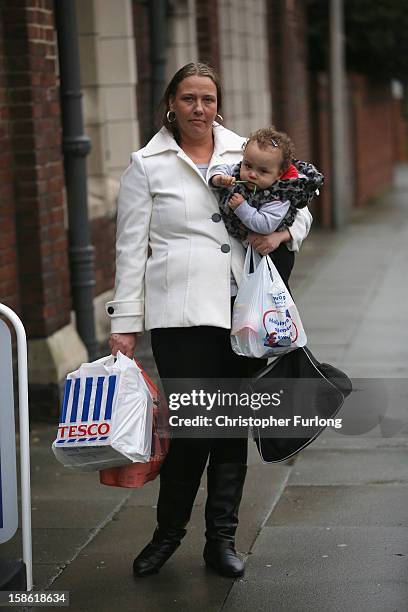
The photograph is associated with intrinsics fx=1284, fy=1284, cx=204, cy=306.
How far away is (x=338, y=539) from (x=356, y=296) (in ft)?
24.4

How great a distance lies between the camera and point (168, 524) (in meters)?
4.87

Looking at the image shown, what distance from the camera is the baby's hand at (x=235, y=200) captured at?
4.57 meters

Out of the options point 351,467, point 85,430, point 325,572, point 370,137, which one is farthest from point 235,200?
point 370,137

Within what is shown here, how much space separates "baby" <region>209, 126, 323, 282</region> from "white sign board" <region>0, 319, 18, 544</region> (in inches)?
36.8

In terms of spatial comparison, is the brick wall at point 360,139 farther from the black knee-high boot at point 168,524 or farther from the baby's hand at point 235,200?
the baby's hand at point 235,200

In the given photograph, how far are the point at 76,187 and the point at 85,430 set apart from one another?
3.75m

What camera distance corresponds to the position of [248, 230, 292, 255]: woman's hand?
4.64 m

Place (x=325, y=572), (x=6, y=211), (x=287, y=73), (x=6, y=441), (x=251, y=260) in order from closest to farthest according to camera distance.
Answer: (x=6, y=441) < (x=251, y=260) < (x=325, y=572) < (x=6, y=211) < (x=287, y=73)

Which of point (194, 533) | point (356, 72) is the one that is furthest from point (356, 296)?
point (356, 72)

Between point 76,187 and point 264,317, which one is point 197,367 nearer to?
point 264,317

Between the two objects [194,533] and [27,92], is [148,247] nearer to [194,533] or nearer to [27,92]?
[194,533]

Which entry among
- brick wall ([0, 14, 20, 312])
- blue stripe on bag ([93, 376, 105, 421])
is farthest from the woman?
brick wall ([0, 14, 20, 312])

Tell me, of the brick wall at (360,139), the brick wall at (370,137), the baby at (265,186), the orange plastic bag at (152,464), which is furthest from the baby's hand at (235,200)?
the brick wall at (370,137)

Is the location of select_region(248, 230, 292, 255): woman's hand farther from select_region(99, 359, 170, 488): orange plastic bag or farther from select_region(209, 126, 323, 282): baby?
select_region(99, 359, 170, 488): orange plastic bag
